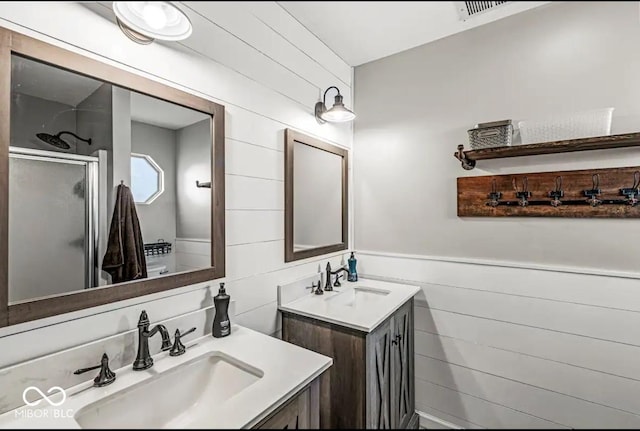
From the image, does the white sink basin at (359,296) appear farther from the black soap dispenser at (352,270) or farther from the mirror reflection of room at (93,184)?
the mirror reflection of room at (93,184)

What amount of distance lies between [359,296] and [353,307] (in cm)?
36

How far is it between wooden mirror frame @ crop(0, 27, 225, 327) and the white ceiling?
79 centimetres

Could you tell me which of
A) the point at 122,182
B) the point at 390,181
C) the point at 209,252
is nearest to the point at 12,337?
the point at 122,182

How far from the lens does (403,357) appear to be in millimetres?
1688

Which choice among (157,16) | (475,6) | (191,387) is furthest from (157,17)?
(191,387)

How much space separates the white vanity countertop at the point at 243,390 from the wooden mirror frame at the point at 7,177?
227 mm

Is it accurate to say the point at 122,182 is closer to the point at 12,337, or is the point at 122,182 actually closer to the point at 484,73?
the point at 12,337

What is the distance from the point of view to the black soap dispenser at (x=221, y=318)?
1.18m

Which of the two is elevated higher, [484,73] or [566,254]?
[484,73]

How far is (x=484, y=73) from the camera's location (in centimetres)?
129

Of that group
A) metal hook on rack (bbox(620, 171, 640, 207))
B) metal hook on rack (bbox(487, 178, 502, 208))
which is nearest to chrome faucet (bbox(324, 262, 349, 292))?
metal hook on rack (bbox(487, 178, 502, 208))

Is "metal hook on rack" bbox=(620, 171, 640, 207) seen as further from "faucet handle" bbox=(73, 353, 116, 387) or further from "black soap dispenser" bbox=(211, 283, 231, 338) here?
"faucet handle" bbox=(73, 353, 116, 387)

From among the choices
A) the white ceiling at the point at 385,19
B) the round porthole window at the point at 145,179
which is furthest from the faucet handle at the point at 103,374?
the white ceiling at the point at 385,19

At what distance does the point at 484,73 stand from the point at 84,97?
1476 millimetres
